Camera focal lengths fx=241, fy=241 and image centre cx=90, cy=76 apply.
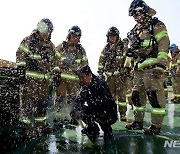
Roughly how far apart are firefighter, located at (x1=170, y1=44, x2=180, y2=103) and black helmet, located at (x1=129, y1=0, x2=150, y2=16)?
19.0 ft

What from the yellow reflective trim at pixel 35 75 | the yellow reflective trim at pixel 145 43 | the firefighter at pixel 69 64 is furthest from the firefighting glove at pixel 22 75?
the yellow reflective trim at pixel 145 43

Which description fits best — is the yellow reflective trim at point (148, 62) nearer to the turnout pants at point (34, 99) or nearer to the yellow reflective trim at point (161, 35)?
the yellow reflective trim at point (161, 35)

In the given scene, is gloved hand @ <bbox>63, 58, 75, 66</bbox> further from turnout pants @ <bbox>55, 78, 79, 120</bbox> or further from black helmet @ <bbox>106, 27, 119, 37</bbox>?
black helmet @ <bbox>106, 27, 119, 37</bbox>

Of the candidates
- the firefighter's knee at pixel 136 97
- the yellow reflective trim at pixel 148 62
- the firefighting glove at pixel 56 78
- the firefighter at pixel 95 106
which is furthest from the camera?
the firefighting glove at pixel 56 78

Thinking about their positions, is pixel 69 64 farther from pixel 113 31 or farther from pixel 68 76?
pixel 113 31

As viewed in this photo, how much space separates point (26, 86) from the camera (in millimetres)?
4738

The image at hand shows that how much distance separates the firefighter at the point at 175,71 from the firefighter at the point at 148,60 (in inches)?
207

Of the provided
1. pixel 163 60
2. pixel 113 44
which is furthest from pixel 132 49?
pixel 113 44

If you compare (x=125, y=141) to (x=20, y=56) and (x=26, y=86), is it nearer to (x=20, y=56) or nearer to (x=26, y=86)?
(x=26, y=86)

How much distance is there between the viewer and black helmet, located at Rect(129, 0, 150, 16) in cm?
443

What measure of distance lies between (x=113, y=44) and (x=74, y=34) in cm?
106

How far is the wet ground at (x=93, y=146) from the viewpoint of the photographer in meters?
3.23

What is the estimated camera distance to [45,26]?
4898 millimetres

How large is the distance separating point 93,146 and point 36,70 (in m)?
2.10
